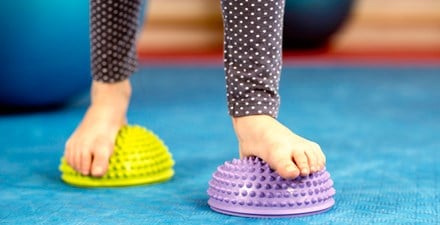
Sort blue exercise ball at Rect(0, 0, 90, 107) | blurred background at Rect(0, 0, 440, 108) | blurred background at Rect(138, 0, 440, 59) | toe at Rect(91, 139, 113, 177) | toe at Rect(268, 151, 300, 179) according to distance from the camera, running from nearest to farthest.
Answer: toe at Rect(268, 151, 300, 179) < toe at Rect(91, 139, 113, 177) < blue exercise ball at Rect(0, 0, 90, 107) < blurred background at Rect(0, 0, 440, 108) < blurred background at Rect(138, 0, 440, 59)

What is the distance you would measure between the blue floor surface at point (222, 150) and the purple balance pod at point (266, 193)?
0.02 metres

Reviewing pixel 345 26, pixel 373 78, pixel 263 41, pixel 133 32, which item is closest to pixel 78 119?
pixel 133 32

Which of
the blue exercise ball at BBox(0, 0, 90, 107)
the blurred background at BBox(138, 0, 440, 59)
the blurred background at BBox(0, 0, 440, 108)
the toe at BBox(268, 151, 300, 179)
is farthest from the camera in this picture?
the blurred background at BBox(138, 0, 440, 59)

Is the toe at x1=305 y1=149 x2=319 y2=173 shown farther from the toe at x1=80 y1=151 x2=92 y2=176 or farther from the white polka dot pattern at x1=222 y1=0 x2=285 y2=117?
the toe at x1=80 y1=151 x2=92 y2=176

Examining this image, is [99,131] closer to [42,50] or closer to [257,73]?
[257,73]

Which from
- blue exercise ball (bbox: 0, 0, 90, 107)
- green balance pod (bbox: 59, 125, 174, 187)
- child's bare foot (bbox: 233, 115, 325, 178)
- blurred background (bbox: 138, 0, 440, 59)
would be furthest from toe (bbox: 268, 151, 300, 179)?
blurred background (bbox: 138, 0, 440, 59)

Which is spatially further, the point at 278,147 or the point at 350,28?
the point at 350,28

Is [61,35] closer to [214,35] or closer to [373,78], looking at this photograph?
[373,78]

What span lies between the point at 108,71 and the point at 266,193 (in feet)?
1.56

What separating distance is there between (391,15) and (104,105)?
139 inches

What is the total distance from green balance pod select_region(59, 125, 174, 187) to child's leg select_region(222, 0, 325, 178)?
268 mm

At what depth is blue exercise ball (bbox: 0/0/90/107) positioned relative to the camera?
87.7 inches

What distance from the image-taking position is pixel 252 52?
4.09 feet

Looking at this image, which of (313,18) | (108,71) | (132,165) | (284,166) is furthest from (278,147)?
(313,18)
